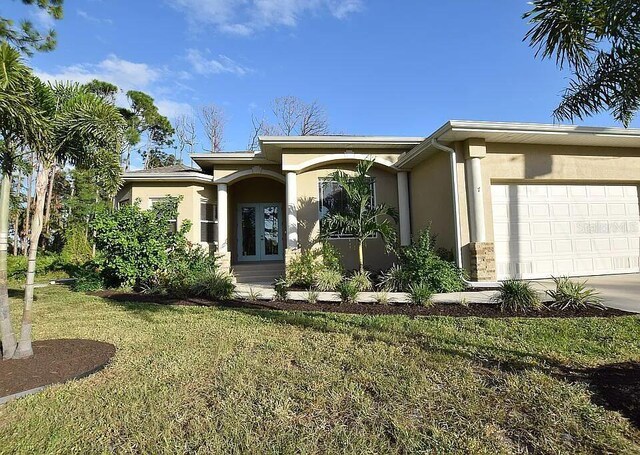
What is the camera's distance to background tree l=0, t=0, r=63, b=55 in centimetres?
653

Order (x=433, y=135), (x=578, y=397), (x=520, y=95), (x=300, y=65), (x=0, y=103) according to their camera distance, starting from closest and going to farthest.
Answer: (x=578, y=397)
(x=0, y=103)
(x=433, y=135)
(x=520, y=95)
(x=300, y=65)

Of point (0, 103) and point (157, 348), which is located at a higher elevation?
point (0, 103)

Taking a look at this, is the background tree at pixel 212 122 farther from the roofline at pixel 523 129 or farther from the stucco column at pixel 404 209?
the roofline at pixel 523 129

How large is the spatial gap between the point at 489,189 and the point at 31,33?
1036cm

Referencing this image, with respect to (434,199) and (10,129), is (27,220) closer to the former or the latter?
(10,129)

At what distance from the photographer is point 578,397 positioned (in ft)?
9.29

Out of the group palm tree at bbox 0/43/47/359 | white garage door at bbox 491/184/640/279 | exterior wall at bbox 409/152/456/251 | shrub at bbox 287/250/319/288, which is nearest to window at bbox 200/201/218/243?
shrub at bbox 287/250/319/288

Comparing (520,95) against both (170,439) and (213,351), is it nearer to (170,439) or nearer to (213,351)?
(213,351)

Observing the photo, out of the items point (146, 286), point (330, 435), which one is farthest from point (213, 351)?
point (146, 286)

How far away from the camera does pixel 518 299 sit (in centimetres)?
596

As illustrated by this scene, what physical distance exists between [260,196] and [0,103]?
34.0 feet

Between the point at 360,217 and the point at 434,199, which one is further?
the point at 434,199

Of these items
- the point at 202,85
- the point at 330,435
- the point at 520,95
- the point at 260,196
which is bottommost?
the point at 330,435

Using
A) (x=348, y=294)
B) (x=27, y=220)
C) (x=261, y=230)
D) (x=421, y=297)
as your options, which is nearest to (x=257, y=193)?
(x=261, y=230)
